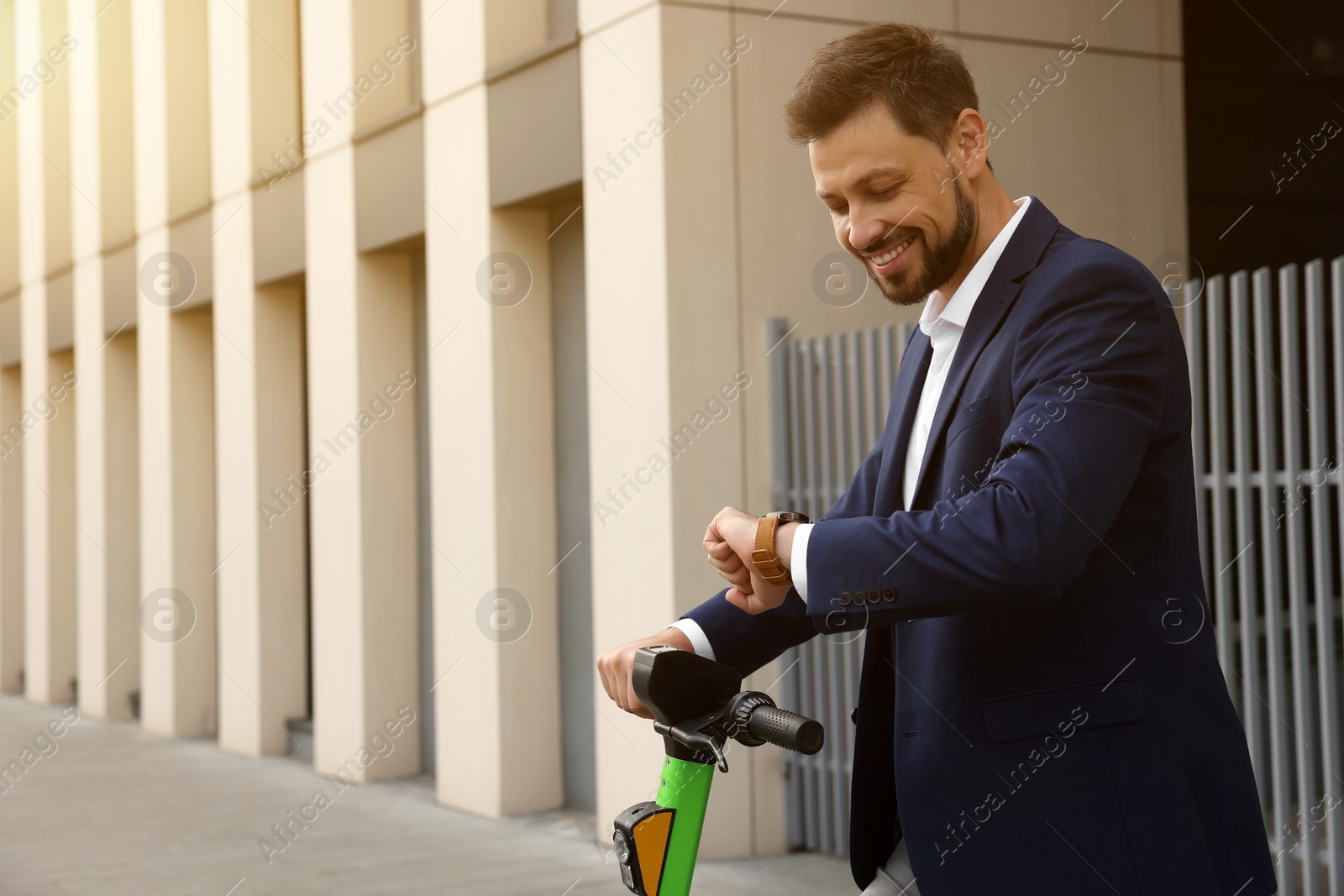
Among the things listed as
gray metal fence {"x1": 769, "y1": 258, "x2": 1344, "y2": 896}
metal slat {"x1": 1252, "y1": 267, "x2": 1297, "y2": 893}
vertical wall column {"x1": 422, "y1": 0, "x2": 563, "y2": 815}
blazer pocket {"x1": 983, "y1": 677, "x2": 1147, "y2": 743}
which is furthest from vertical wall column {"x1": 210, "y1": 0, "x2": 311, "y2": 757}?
blazer pocket {"x1": 983, "y1": 677, "x2": 1147, "y2": 743}

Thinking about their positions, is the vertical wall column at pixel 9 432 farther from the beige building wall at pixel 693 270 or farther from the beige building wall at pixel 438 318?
the beige building wall at pixel 693 270

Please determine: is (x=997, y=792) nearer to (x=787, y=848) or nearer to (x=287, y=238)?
(x=787, y=848)

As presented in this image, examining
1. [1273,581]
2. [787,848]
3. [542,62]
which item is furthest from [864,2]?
[787,848]

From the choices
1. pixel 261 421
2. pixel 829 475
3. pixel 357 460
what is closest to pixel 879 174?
pixel 829 475

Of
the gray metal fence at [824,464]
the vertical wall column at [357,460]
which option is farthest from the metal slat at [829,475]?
the vertical wall column at [357,460]

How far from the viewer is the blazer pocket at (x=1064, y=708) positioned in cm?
174

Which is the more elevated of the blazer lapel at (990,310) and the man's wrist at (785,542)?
the blazer lapel at (990,310)

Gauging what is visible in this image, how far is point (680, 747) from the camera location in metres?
1.97

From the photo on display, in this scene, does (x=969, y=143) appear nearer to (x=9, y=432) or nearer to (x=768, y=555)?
(x=768, y=555)

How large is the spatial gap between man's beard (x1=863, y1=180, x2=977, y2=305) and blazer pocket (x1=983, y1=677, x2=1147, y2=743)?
1.84 feet

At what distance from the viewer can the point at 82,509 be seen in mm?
14758

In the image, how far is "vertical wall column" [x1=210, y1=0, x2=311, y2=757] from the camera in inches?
435

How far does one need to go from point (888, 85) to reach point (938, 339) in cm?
39

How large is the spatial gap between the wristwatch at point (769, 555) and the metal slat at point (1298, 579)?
3.60m
